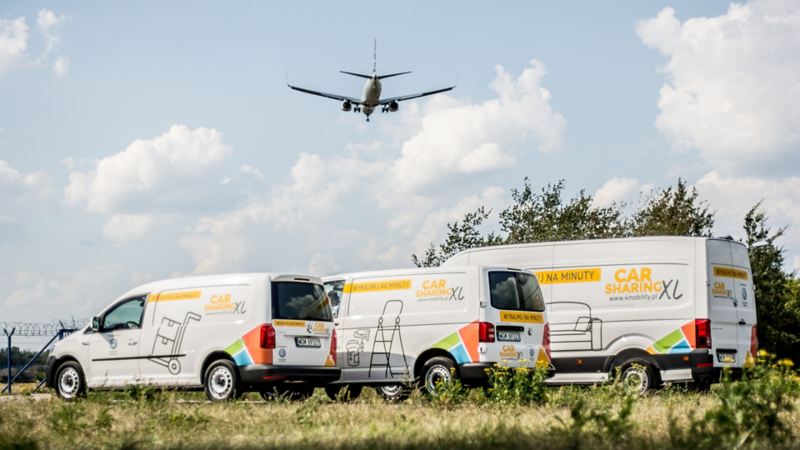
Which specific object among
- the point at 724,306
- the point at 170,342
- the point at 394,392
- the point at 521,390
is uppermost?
the point at 724,306

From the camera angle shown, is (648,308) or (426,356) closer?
(426,356)

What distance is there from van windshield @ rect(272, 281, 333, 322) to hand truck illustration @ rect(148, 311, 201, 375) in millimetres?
1306

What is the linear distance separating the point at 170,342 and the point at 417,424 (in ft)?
19.7

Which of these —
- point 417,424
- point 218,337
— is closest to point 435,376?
point 218,337

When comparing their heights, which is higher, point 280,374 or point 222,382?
point 280,374

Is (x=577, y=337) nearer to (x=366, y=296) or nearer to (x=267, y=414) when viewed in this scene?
(x=366, y=296)

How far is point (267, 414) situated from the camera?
1252 cm

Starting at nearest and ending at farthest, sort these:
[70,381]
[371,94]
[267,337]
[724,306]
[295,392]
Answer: [267,337] < [724,306] < [295,392] < [70,381] < [371,94]

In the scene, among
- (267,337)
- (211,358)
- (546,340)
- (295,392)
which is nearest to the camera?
(267,337)

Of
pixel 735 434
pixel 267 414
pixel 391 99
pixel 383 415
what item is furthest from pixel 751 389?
pixel 391 99

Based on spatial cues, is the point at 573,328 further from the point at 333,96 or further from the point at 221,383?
the point at 333,96

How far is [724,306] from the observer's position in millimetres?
16406

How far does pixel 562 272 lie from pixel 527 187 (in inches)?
915

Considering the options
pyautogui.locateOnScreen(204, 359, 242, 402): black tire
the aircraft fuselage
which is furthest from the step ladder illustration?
the aircraft fuselage
